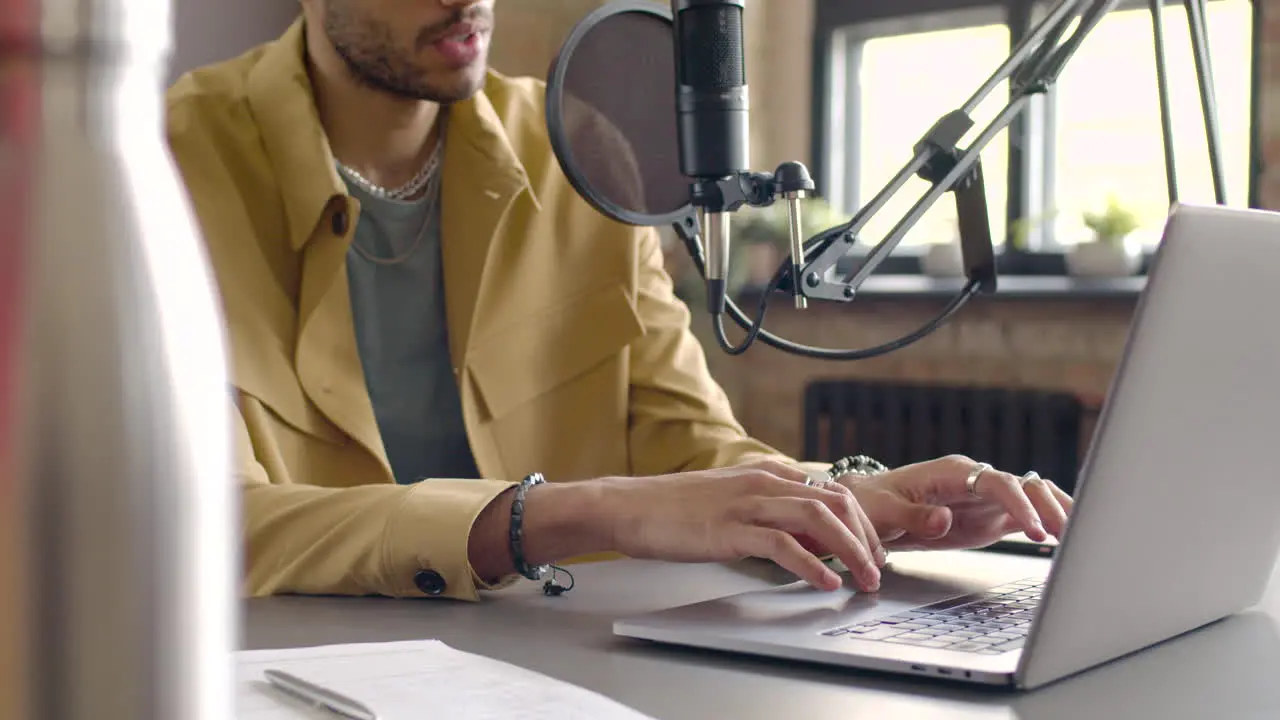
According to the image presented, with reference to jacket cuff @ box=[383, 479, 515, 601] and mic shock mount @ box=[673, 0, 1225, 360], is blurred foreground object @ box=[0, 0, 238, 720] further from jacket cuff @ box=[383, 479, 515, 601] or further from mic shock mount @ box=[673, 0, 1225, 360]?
jacket cuff @ box=[383, 479, 515, 601]

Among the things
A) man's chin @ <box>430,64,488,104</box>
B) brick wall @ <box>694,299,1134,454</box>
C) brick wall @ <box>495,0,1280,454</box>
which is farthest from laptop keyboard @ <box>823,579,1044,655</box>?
brick wall @ <box>495,0,1280,454</box>

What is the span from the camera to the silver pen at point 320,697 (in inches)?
22.3

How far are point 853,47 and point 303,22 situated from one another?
2.78m

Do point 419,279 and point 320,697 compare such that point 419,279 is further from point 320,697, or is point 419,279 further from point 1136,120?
point 1136,120

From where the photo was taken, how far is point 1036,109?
12.2ft

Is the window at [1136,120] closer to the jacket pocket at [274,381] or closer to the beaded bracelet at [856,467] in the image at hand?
the beaded bracelet at [856,467]

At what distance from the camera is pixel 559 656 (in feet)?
2.53

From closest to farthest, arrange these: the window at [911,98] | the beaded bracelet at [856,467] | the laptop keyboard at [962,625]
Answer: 1. the laptop keyboard at [962,625]
2. the beaded bracelet at [856,467]
3. the window at [911,98]

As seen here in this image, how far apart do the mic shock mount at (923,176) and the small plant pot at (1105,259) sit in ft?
8.44

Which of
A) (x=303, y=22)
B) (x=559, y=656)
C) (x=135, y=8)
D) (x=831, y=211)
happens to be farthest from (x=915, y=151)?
(x=831, y=211)

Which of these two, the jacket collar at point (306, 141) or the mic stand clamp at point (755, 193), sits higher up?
the jacket collar at point (306, 141)

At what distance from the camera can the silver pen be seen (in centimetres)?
57

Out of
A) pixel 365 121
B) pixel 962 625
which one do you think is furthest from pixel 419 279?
pixel 962 625

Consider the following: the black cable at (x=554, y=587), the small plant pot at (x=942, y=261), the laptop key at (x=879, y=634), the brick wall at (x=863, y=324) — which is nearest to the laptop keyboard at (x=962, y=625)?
the laptop key at (x=879, y=634)
